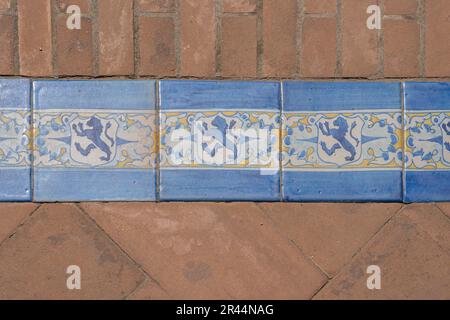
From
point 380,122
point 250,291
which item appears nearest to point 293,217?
point 250,291

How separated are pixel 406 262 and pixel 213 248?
1.92 feet

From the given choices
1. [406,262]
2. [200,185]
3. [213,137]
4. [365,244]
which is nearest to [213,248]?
[200,185]

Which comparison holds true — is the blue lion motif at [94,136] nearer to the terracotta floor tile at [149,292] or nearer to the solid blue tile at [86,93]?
the solid blue tile at [86,93]

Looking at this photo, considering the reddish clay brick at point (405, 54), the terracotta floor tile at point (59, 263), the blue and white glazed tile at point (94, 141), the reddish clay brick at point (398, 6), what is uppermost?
the reddish clay brick at point (398, 6)

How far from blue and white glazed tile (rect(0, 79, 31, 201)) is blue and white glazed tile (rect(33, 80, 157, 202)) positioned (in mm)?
27

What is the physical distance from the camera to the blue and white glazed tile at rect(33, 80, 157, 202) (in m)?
2.18

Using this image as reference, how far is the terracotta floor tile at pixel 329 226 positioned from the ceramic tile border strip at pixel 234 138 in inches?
1.3

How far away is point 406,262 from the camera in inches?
86.0

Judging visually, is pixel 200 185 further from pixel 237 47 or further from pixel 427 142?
pixel 427 142

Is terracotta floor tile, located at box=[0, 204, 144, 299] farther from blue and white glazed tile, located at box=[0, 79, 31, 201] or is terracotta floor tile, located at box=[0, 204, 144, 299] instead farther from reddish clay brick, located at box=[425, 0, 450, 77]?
reddish clay brick, located at box=[425, 0, 450, 77]

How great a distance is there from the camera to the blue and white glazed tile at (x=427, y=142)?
7.19 ft

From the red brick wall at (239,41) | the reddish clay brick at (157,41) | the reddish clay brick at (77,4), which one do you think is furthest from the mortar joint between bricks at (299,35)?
the reddish clay brick at (77,4)

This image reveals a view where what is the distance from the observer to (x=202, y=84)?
2184 mm
